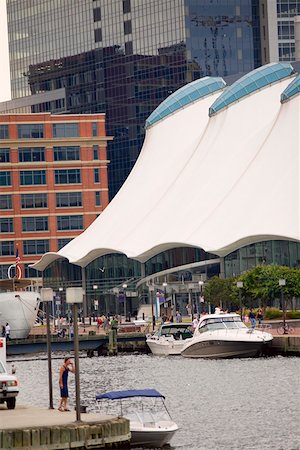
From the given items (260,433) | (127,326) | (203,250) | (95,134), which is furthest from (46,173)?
(260,433)

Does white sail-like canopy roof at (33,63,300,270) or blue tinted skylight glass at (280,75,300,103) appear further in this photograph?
blue tinted skylight glass at (280,75,300,103)

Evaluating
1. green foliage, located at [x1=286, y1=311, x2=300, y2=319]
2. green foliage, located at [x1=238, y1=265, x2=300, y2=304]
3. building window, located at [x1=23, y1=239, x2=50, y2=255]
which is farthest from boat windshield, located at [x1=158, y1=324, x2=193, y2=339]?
building window, located at [x1=23, y1=239, x2=50, y2=255]

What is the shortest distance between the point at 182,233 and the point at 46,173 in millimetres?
43786

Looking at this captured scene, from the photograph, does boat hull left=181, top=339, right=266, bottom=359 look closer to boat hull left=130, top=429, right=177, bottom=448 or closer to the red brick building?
boat hull left=130, top=429, right=177, bottom=448

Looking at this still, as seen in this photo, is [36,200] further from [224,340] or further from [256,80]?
[224,340]

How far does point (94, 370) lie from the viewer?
9169cm

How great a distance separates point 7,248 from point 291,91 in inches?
2103

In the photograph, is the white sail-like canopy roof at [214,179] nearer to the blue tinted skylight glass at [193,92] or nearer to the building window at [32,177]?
the blue tinted skylight glass at [193,92]

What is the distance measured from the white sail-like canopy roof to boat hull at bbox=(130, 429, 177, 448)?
257 ft

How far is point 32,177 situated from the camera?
7215 inches

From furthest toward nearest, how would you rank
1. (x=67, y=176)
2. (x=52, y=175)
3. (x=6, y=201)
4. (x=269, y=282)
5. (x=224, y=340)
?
(x=6, y=201) → (x=67, y=176) → (x=52, y=175) → (x=269, y=282) → (x=224, y=340)

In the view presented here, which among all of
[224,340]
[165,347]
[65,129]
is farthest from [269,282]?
[65,129]

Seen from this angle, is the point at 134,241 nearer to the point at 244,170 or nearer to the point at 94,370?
the point at 244,170

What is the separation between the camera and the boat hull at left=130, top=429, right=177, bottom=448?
5303 cm
